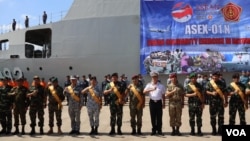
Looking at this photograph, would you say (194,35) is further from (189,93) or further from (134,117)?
(134,117)

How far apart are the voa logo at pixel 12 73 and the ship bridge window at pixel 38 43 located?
3.63 feet

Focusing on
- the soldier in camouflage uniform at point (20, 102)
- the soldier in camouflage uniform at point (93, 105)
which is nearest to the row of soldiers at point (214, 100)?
the soldier in camouflage uniform at point (93, 105)

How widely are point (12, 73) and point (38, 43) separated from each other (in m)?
3.69

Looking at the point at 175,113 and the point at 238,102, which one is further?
the point at 175,113

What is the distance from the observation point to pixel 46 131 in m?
9.13

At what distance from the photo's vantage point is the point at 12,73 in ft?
65.4

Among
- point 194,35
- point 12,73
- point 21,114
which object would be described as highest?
point 194,35

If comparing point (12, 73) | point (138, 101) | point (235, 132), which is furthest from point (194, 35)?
point (235, 132)

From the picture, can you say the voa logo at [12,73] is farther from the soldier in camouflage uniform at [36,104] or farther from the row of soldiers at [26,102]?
the soldier in camouflage uniform at [36,104]

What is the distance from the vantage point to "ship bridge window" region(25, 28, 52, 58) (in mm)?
20578

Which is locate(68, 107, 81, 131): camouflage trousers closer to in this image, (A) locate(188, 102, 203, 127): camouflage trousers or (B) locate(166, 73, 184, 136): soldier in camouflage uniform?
(B) locate(166, 73, 184, 136): soldier in camouflage uniform

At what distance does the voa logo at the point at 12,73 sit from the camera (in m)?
19.6

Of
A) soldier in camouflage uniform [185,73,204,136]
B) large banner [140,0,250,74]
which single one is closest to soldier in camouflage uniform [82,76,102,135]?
soldier in camouflage uniform [185,73,204,136]

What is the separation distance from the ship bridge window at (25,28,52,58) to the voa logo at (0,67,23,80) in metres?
1.11
